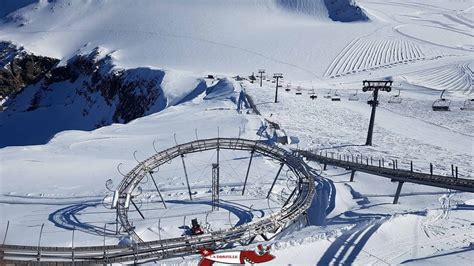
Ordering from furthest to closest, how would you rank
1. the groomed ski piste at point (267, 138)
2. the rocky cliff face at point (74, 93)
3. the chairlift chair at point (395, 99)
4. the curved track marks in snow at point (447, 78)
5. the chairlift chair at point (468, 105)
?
the rocky cliff face at point (74, 93) < the curved track marks in snow at point (447, 78) < the chairlift chair at point (395, 99) < the chairlift chair at point (468, 105) < the groomed ski piste at point (267, 138)

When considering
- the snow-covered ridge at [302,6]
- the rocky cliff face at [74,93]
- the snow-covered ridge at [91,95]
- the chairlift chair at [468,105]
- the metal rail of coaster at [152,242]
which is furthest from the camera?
the snow-covered ridge at [302,6]

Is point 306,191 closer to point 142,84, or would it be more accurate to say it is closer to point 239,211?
point 239,211

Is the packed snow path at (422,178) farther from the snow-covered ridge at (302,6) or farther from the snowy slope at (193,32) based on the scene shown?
the snow-covered ridge at (302,6)

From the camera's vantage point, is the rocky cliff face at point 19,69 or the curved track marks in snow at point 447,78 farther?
the rocky cliff face at point 19,69

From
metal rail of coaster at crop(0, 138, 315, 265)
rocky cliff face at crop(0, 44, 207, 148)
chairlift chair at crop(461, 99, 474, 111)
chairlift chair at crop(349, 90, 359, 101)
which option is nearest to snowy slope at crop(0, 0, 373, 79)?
rocky cliff face at crop(0, 44, 207, 148)

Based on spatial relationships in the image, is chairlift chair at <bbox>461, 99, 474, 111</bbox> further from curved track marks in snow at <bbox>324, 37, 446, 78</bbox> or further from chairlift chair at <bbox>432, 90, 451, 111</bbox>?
curved track marks in snow at <bbox>324, 37, 446, 78</bbox>

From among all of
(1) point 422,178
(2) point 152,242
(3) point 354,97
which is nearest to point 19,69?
(3) point 354,97

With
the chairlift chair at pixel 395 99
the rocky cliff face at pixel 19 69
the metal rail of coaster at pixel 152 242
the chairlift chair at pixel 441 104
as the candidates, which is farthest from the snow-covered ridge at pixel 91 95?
the metal rail of coaster at pixel 152 242
